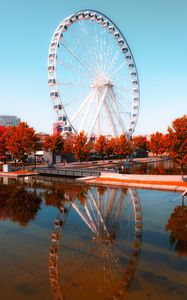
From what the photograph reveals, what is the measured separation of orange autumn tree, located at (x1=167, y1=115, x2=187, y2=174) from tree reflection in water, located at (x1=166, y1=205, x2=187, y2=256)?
39.2 feet

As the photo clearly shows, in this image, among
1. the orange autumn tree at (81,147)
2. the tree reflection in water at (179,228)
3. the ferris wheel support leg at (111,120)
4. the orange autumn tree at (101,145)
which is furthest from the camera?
the orange autumn tree at (101,145)

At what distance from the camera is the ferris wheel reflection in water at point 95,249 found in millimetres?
11262

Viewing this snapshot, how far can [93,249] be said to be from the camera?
14969mm

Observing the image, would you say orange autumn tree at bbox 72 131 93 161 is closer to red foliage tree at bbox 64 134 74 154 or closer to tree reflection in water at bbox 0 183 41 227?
red foliage tree at bbox 64 134 74 154

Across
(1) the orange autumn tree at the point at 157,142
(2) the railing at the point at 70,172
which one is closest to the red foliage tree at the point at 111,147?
(1) the orange autumn tree at the point at 157,142

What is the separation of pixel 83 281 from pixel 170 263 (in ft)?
13.0

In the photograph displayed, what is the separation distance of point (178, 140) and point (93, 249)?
22.9 m

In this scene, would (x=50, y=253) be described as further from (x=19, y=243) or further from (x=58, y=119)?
(x=58, y=119)

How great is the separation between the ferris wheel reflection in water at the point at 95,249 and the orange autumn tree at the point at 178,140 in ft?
40.4

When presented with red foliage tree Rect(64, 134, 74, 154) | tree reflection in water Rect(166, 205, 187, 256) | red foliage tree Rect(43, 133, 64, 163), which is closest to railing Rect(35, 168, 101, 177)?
red foliage tree Rect(43, 133, 64, 163)

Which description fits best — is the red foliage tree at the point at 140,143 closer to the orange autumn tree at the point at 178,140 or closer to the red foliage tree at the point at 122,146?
the red foliage tree at the point at 122,146

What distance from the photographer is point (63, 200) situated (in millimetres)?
27438

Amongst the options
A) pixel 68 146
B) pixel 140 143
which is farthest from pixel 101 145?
pixel 140 143

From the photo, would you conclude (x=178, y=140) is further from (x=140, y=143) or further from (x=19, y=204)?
(x=140, y=143)
